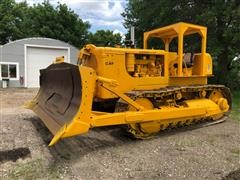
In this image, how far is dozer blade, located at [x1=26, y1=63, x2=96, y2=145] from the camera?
5.71 meters

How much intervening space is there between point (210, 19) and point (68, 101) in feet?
36.8

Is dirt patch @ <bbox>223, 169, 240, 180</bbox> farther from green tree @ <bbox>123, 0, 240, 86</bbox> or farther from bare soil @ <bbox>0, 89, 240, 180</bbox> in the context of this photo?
green tree @ <bbox>123, 0, 240, 86</bbox>

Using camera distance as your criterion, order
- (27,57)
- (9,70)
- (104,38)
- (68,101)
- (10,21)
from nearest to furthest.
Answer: (68,101) → (9,70) → (27,57) → (104,38) → (10,21)

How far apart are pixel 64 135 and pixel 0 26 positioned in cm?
3456

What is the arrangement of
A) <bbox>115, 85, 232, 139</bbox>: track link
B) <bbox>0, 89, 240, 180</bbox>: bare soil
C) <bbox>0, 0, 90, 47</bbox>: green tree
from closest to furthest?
<bbox>0, 89, 240, 180</bbox>: bare soil, <bbox>115, 85, 232, 139</bbox>: track link, <bbox>0, 0, 90, 47</bbox>: green tree

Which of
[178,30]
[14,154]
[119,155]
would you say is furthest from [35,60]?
[119,155]

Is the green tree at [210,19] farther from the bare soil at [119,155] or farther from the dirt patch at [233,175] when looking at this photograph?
the dirt patch at [233,175]

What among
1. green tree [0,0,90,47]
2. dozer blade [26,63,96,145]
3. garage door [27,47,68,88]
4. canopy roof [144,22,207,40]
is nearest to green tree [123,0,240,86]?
canopy roof [144,22,207,40]

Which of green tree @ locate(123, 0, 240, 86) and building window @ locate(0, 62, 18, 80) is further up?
green tree @ locate(123, 0, 240, 86)

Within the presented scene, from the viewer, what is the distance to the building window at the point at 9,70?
926 inches

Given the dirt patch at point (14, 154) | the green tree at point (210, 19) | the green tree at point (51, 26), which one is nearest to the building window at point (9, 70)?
the green tree at point (51, 26)

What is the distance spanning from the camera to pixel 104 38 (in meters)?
34.2

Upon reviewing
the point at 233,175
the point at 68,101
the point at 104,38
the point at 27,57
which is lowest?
the point at 233,175

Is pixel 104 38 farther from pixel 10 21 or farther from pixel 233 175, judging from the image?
pixel 233 175
